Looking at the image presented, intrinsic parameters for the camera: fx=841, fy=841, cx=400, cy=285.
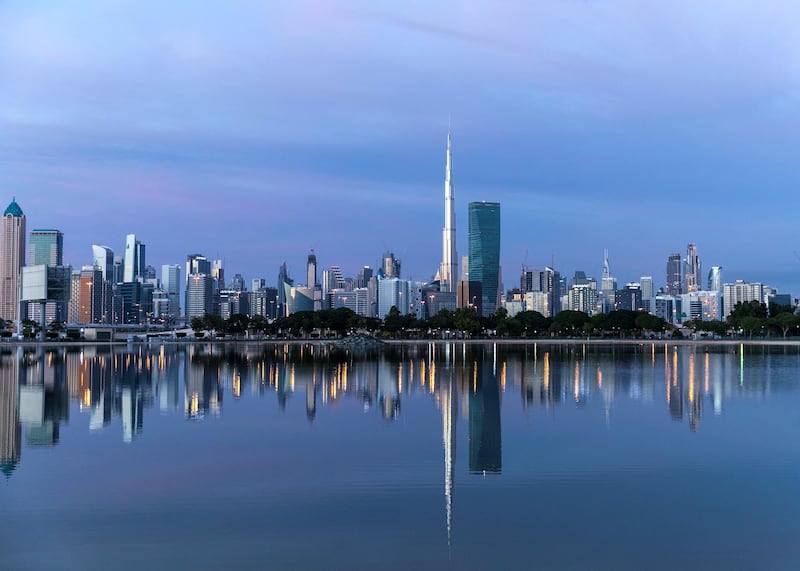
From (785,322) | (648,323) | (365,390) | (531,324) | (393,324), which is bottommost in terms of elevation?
(365,390)

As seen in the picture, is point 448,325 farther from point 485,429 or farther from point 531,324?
point 485,429

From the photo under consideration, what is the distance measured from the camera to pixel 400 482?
1594cm

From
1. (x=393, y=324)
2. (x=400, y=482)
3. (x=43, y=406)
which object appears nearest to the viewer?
(x=400, y=482)

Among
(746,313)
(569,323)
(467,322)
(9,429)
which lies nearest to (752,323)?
(746,313)

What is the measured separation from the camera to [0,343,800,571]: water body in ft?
37.6

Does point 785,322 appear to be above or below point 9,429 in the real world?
above

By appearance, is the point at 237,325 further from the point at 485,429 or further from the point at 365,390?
the point at 485,429

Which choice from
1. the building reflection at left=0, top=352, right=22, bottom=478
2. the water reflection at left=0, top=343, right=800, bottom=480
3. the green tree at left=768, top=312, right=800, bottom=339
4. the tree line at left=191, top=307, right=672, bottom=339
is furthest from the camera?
the tree line at left=191, top=307, right=672, bottom=339

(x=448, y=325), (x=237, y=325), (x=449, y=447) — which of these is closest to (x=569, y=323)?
(x=448, y=325)

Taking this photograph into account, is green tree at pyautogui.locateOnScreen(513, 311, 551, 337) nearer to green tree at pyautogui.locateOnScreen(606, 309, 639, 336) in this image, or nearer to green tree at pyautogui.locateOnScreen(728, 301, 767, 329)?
green tree at pyautogui.locateOnScreen(606, 309, 639, 336)

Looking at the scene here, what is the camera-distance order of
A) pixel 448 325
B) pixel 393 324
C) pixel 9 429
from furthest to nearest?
pixel 448 325 < pixel 393 324 < pixel 9 429

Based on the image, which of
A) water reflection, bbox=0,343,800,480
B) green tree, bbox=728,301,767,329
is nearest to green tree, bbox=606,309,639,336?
green tree, bbox=728,301,767,329

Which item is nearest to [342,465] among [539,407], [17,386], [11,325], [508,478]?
[508,478]

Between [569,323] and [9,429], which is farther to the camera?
[569,323]
